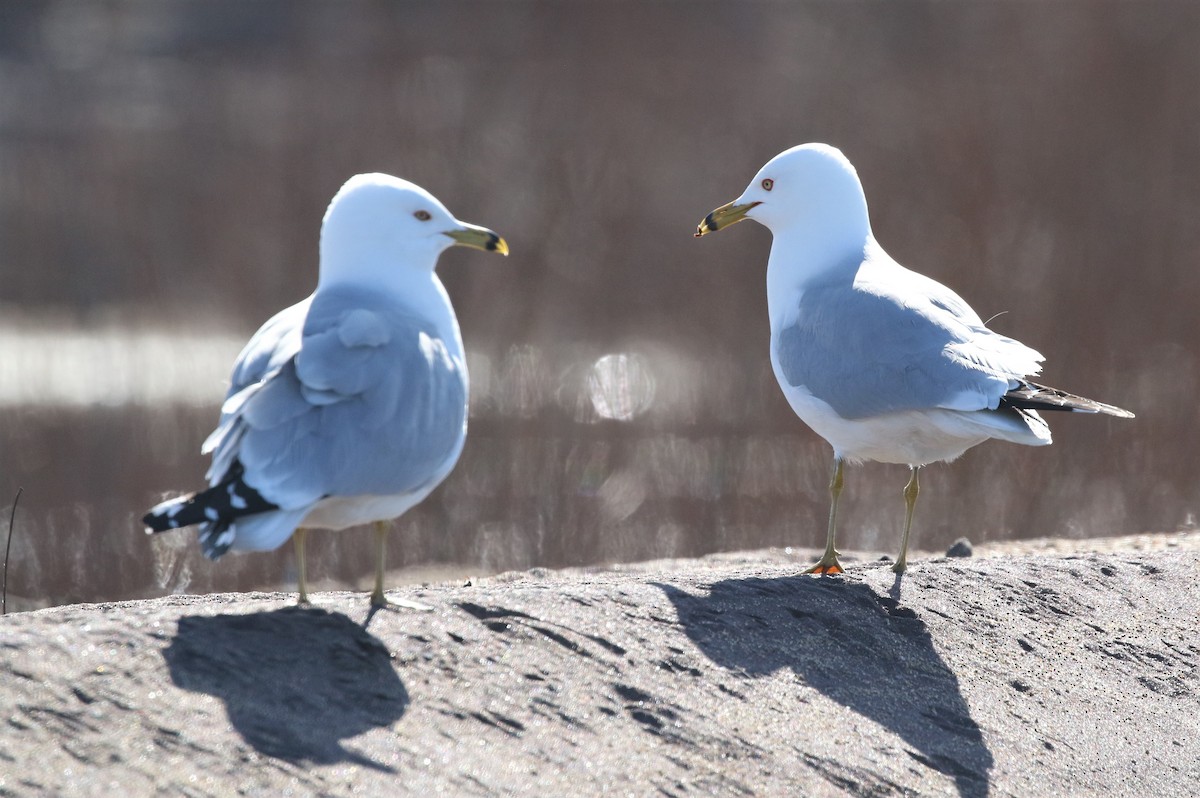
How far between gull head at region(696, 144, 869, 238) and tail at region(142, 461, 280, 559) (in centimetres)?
281

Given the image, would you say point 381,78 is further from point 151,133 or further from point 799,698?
point 799,698

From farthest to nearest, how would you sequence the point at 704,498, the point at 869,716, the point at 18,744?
the point at 704,498
the point at 869,716
the point at 18,744

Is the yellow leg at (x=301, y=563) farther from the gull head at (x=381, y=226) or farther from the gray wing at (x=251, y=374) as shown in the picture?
the gull head at (x=381, y=226)

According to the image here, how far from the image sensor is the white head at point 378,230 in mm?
4188

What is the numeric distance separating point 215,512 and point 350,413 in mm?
450

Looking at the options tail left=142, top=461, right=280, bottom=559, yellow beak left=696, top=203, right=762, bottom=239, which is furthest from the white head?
yellow beak left=696, top=203, right=762, bottom=239

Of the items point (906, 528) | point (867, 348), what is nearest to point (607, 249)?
point (906, 528)

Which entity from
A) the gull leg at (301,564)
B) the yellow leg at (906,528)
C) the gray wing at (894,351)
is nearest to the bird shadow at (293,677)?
the gull leg at (301,564)

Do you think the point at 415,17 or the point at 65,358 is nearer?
the point at 65,358

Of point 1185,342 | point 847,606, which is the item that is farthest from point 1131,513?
point 847,606

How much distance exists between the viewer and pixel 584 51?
12234 mm

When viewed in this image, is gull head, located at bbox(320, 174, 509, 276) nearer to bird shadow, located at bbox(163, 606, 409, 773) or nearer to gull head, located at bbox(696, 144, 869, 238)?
bird shadow, located at bbox(163, 606, 409, 773)

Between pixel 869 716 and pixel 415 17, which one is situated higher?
pixel 415 17

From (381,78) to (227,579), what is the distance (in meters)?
5.83
